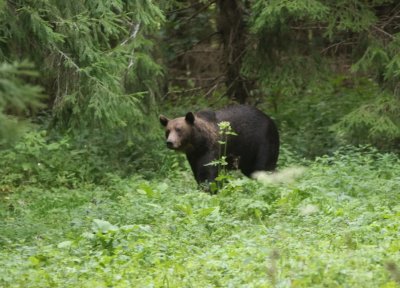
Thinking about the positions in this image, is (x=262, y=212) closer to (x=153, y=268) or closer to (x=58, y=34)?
(x=153, y=268)

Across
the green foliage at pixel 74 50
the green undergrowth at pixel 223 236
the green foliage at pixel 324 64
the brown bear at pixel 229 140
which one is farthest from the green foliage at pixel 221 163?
the green foliage at pixel 324 64

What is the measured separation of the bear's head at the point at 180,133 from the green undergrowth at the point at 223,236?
1099 mm

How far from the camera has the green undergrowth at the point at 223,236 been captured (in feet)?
21.5

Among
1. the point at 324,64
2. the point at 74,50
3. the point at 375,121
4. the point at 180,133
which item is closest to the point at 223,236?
the point at 74,50

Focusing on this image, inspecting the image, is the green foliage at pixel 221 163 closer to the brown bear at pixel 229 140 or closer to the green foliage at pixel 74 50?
the brown bear at pixel 229 140

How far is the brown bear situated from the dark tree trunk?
343 cm

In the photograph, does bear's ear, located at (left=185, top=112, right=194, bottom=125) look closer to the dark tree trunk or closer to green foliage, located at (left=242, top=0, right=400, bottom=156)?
green foliage, located at (left=242, top=0, right=400, bottom=156)

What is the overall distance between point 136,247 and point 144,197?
2840 mm

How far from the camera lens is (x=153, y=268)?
7133 mm

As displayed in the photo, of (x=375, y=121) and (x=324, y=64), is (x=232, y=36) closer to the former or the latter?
(x=324, y=64)

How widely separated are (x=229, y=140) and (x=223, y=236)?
507cm

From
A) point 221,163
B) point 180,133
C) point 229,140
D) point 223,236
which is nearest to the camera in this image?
point 223,236

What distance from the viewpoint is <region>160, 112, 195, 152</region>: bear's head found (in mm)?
12883

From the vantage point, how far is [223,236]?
859 centimetres
